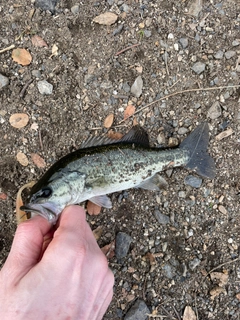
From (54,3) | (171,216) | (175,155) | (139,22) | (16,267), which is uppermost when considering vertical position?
(54,3)

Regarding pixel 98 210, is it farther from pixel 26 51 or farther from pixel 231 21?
pixel 231 21

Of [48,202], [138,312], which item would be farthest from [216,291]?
[48,202]

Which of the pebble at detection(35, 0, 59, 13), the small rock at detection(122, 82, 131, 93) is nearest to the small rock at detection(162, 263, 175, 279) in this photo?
the small rock at detection(122, 82, 131, 93)

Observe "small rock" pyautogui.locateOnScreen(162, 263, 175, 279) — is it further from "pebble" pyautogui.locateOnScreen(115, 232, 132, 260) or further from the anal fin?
the anal fin

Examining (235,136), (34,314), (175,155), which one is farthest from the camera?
(235,136)

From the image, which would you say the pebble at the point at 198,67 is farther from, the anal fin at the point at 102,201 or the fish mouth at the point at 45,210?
the fish mouth at the point at 45,210

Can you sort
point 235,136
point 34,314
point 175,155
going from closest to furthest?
point 34,314, point 175,155, point 235,136

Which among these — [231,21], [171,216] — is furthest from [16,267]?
[231,21]

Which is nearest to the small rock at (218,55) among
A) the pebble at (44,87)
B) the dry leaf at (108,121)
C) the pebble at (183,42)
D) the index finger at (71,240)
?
the pebble at (183,42)
